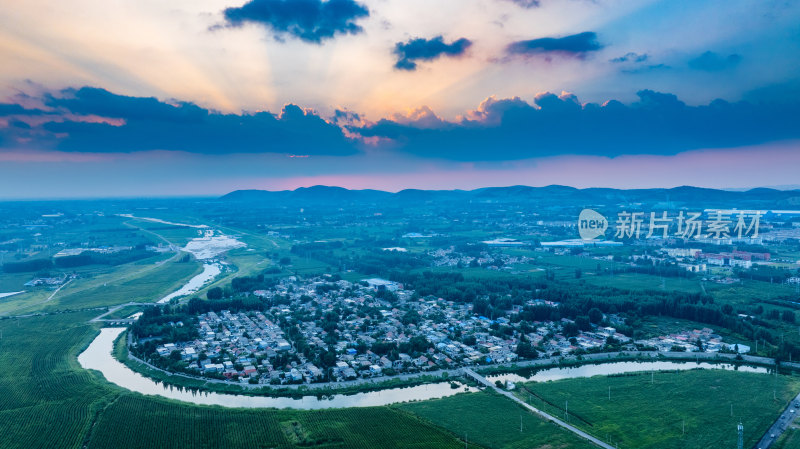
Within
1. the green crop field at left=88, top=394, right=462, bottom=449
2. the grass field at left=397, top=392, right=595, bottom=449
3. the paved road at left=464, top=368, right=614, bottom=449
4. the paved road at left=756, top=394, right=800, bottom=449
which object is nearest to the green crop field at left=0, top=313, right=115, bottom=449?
the green crop field at left=88, top=394, right=462, bottom=449

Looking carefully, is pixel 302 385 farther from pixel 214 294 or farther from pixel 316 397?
pixel 214 294

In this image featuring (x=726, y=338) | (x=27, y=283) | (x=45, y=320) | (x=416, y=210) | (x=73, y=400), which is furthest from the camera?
(x=416, y=210)

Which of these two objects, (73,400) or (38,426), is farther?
(73,400)

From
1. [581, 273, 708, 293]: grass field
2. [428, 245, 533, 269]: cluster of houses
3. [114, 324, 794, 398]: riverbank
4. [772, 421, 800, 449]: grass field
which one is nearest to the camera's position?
[772, 421, 800, 449]: grass field

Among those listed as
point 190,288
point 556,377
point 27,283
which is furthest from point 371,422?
point 27,283

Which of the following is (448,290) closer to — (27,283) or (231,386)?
(231,386)

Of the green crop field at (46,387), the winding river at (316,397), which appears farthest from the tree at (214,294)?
the winding river at (316,397)

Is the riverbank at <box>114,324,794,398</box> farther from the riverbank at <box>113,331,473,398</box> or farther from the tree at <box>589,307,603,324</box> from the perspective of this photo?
the tree at <box>589,307,603,324</box>
